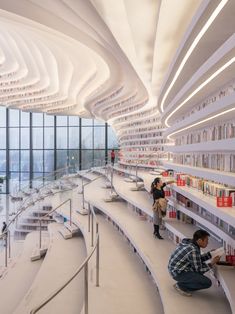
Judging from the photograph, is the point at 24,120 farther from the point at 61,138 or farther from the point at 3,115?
the point at 61,138

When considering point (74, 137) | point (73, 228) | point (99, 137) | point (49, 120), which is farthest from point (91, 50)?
point (49, 120)

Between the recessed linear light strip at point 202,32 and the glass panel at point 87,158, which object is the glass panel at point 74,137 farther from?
the recessed linear light strip at point 202,32

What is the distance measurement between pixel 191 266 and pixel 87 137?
16.5 metres

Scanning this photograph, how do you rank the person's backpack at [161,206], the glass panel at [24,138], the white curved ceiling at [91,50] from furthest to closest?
1. the glass panel at [24,138]
2. the person's backpack at [161,206]
3. the white curved ceiling at [91,50]

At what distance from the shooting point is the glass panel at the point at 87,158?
63.5 ft

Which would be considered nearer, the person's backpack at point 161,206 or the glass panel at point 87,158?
the person's backpack at point 161,206

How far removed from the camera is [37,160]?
19969mm

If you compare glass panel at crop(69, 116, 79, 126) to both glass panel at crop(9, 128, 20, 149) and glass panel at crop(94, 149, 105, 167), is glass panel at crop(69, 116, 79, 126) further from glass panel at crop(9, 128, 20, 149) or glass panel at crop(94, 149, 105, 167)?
glass panel at crop(9, 128, 20, 149)

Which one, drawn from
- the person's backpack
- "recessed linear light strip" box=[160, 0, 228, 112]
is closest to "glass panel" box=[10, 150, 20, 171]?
the person's backpack

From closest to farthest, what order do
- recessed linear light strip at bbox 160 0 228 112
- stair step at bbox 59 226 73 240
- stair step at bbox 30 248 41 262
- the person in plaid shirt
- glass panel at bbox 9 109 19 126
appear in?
recessed linear light strip at bbox 160 0 228 112 → the person in plaid shirt → stair step at bbox 30 248 41 262 → stair step at bbox 59 226 73 240 → glass panel at bbox 9 109 19 126

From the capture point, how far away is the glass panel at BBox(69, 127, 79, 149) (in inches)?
765

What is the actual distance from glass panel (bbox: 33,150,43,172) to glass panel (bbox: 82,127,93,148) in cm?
264

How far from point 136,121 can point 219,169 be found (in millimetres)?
8650

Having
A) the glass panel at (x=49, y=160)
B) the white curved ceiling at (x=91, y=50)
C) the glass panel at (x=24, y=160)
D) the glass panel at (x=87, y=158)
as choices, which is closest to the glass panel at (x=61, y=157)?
the glass panel at (x=49, y=160)
